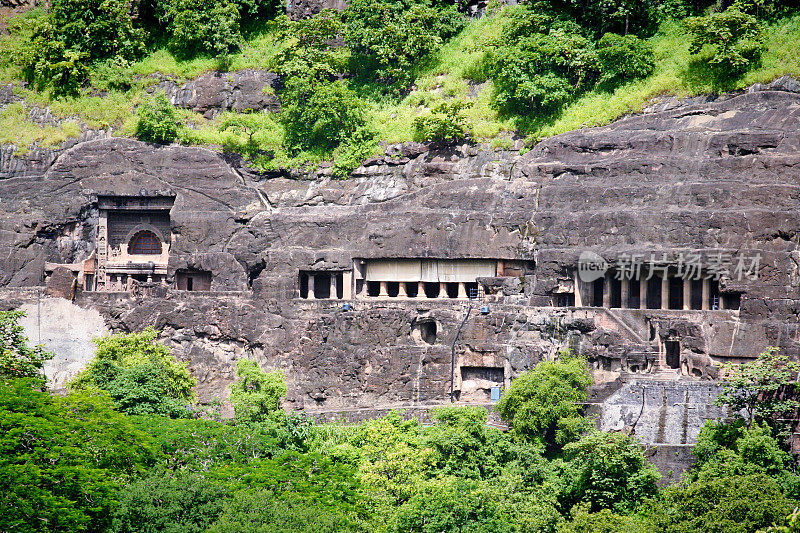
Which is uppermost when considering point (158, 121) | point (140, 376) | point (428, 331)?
point (158, 121)

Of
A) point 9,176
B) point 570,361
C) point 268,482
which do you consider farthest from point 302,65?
point 268,482

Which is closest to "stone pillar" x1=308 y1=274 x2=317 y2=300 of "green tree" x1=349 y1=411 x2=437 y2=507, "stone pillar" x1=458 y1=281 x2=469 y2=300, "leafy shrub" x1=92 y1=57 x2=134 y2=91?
"stone pillar" x1=458 y1=281 x2=469 y2=300

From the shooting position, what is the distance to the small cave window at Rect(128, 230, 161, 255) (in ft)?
218

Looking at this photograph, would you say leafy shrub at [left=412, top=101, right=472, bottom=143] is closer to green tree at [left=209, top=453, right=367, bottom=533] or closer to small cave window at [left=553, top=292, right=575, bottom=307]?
small cave window at [left=553, top=292, right=575, bottom=307]

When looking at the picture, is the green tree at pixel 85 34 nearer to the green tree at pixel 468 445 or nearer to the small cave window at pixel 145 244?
the small cave window at pixel 145 244

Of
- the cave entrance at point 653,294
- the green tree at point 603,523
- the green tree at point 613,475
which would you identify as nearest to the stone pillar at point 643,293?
the cave entrance at point 653,294

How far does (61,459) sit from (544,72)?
110 ft

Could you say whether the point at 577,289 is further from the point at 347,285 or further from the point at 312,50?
the point at 312,50

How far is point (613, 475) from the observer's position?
47.5 meters

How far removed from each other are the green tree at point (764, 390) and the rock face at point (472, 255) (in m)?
1.35

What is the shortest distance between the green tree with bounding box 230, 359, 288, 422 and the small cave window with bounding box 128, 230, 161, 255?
13.0m

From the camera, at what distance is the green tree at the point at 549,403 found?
50.9 m

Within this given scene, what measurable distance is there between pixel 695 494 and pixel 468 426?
32.0ft

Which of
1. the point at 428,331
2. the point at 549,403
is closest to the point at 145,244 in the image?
the point at 428,331
